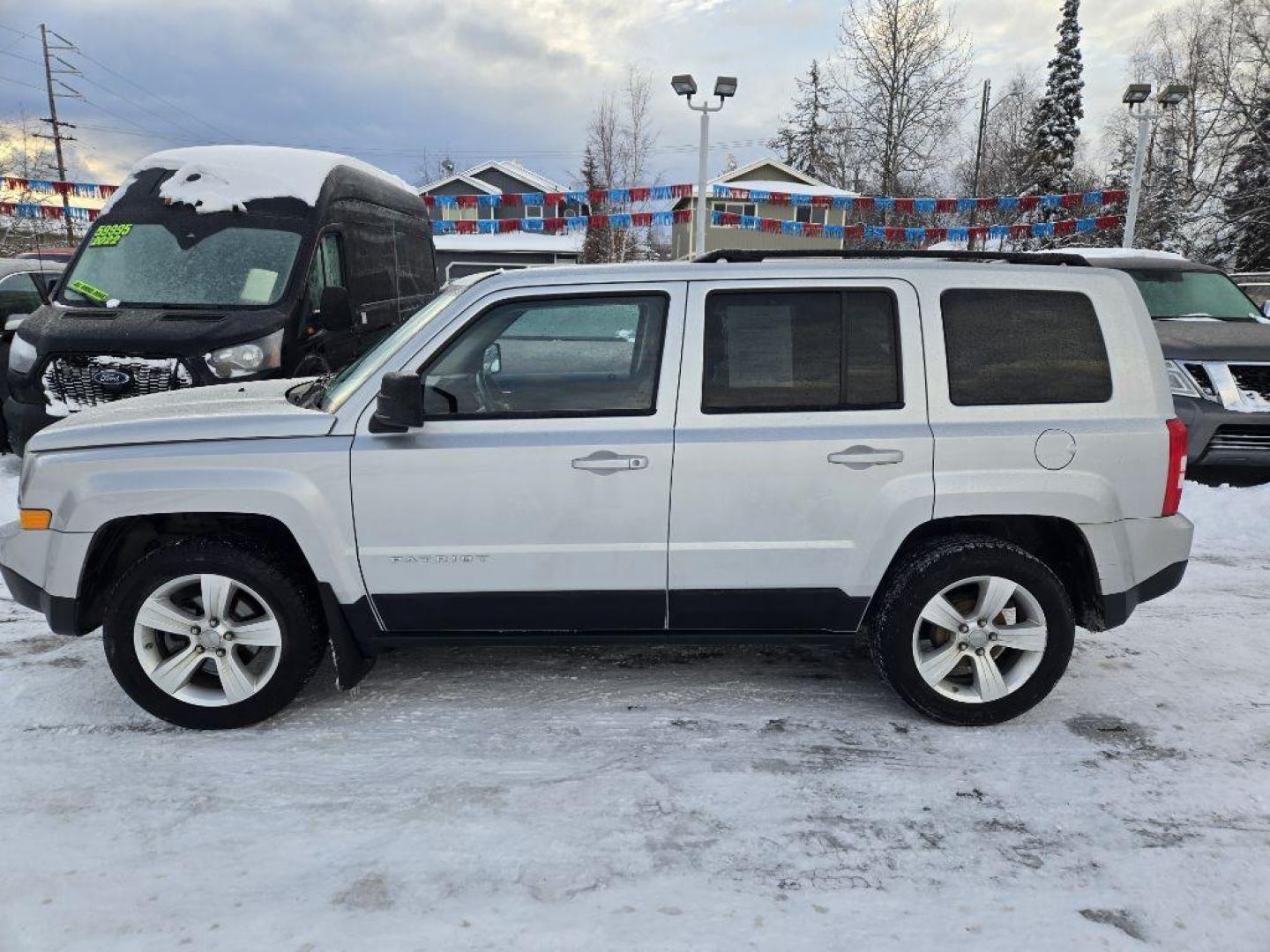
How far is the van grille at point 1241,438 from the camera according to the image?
6.87m

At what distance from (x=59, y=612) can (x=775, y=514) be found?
2.84 meters

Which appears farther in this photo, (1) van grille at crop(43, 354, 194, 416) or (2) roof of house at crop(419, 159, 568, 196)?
(2) roof of house at crop(419, 159, 568, 196)

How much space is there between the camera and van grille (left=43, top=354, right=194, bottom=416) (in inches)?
245

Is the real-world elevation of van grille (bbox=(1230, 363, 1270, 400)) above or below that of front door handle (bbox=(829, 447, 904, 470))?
above

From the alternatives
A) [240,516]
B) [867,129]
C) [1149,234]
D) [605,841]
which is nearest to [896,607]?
[605,841]

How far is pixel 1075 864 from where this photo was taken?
2.65m

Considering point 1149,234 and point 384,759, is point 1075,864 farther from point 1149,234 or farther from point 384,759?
point 1149,234

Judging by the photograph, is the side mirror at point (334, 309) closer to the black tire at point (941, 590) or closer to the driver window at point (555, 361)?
the driver window at point (555, 361)

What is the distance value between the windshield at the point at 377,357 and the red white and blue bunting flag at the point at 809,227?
20107 millimetres

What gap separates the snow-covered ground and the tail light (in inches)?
37.4

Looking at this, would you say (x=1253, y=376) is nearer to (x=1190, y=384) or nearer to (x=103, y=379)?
(x=1190, y=384)

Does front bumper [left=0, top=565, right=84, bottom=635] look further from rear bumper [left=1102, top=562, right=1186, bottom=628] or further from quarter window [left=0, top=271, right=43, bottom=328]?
quarter window [left=0, top=271, right=43, bottom=328]

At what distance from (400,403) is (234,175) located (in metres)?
5.61

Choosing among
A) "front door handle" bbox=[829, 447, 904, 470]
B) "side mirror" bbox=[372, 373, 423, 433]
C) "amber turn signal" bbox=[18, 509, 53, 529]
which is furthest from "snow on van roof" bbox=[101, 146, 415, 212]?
"front door handle" bbox=[829, 447, 904, 470]
